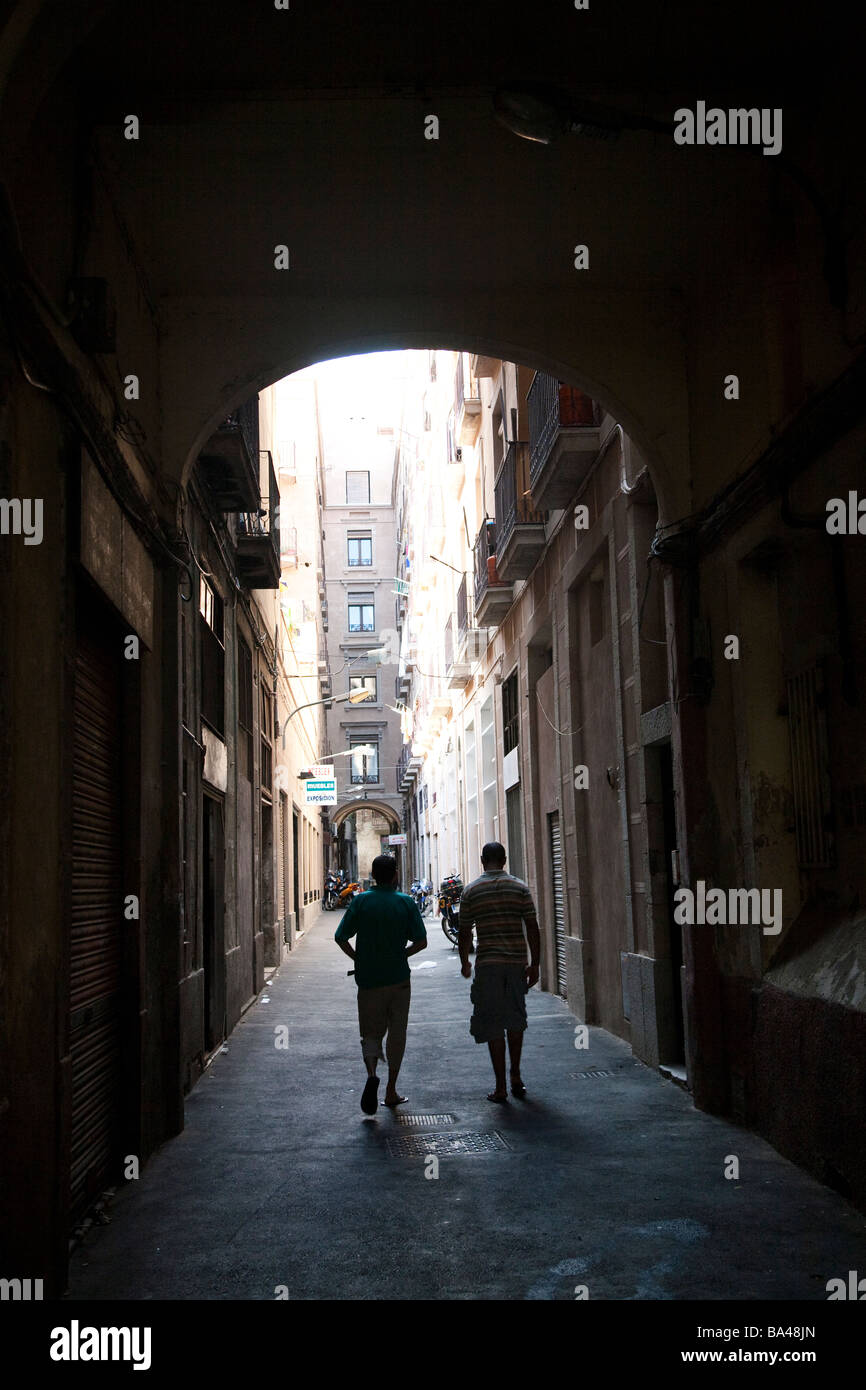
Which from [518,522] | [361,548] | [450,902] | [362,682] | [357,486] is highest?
[357,486]

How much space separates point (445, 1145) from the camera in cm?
735

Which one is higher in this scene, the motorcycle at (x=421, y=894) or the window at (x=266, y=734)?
the window at (x=266, y=734)

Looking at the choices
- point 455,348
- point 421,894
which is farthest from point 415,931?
point 421,894

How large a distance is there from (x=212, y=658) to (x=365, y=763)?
1837 inches

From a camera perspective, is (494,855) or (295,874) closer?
(494,855)

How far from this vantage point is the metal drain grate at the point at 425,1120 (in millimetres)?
7984

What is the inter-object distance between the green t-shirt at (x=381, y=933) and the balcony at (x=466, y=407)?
559 inches

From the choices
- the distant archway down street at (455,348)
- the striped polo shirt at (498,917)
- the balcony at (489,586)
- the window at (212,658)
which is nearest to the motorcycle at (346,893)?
the balcony at (489,586)

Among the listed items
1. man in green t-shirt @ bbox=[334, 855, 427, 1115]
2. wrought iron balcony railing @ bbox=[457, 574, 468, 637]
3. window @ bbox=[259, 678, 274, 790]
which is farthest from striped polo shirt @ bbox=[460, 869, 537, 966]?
wrought iron balcony railing @ bbox=[457, 574, 468, 637]

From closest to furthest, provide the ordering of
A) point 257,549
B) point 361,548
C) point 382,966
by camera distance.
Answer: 1. point 382,966
2. point 257,549
3. point 361,548

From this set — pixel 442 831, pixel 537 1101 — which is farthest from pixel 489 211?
pixel 442 831

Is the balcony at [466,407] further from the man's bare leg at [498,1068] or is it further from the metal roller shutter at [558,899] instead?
the man's bare leg at [498,1068]

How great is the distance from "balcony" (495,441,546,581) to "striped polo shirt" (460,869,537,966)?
6.45 metres

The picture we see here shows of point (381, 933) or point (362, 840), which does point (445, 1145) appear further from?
point (362, 840)
